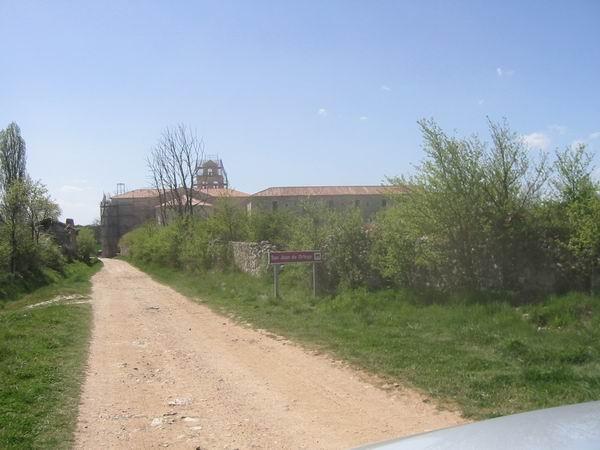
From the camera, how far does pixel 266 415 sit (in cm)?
589

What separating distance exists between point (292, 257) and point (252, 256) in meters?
7.18

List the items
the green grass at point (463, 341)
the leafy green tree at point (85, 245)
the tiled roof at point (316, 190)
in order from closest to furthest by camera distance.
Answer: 1. the green grass at point (463, 341)
2. the leafy green tree at point (85, 245)
3. the tiled roof at point (316, 190)

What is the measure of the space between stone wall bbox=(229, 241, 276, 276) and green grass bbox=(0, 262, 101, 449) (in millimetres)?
8051

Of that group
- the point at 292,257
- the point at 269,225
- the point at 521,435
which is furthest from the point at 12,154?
the point at 521,435

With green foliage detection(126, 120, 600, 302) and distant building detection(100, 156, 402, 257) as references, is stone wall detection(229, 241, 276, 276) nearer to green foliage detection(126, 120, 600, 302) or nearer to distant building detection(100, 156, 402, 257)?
green foliage detection(126, 120, 600, 302)

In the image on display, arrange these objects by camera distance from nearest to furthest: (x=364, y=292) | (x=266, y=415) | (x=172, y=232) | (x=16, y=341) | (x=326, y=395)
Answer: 1. (x=266, y=415)
2. (x=326, y=395)
3. (x=16, y=341)
4. (x=364, y=292)
5. (x=172, y=232)

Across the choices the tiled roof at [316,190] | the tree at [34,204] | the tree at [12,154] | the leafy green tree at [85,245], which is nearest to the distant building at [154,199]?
the tiled roof at [316,190]

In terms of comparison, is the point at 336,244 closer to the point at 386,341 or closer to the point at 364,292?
the point at 364,292

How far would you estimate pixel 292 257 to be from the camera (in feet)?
49.5

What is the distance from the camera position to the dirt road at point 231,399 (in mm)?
5285


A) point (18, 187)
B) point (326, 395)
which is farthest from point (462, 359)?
point (18, 187)

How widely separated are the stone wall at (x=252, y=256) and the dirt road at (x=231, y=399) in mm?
9722

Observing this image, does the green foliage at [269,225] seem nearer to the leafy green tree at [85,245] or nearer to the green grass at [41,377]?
the green grass at [41,377]

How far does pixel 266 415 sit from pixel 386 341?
370 cm
